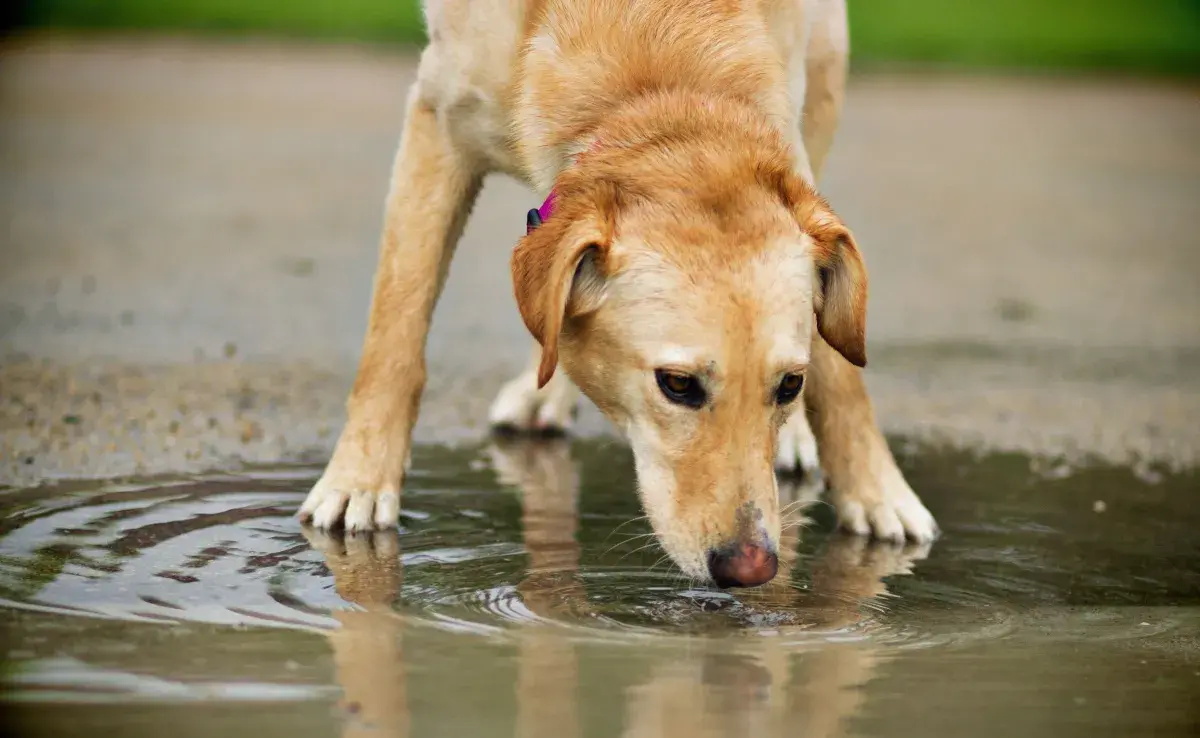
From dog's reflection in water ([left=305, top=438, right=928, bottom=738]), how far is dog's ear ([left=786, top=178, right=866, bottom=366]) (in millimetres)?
590

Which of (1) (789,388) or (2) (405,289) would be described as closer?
(1) (789,388)

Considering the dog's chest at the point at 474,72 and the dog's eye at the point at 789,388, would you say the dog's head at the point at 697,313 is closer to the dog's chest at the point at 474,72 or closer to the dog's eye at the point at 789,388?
the dog's eye at the point at 789,388

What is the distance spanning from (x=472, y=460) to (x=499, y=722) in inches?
98.5

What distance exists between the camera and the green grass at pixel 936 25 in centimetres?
1756

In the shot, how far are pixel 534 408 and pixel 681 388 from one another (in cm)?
211

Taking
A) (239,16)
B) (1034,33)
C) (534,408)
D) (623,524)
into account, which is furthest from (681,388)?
(1034,33)

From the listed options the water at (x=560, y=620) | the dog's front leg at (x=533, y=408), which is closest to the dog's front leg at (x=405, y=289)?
the water at (x=560, y=620)

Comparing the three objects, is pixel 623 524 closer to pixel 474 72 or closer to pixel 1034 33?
pixel 474 72

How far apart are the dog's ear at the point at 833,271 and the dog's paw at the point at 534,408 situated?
1794 millimetres

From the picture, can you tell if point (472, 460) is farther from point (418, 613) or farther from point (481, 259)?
point (481, 259)

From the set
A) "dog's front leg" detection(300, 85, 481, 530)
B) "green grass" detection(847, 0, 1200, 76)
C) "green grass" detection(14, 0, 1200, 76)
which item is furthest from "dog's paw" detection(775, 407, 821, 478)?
"green grass" detection(847, 0, 1200, 76)

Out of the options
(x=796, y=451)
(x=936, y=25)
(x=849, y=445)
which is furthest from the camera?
(x=936, y=25)

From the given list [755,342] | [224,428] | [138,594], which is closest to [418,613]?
[138,594]

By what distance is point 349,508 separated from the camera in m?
4.46
